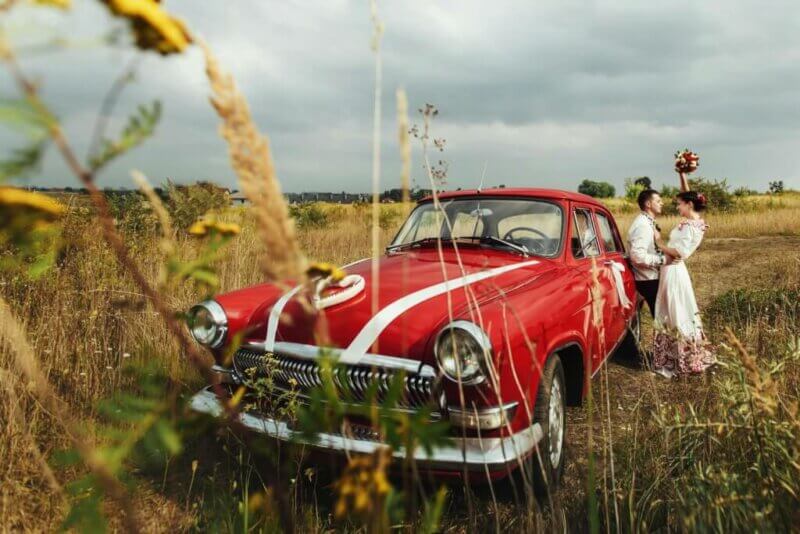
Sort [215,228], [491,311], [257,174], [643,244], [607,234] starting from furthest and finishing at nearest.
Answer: [643,244] → [607,234] → [491,311] → [215,228] → [257,174]

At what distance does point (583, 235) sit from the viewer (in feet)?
14.8

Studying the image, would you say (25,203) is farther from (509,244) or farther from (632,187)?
(632,187)

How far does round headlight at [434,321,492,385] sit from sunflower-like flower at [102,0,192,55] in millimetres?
1815

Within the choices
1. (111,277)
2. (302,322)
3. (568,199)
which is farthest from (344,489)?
(111,277)

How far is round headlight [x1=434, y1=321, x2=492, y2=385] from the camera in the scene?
7.86 feet

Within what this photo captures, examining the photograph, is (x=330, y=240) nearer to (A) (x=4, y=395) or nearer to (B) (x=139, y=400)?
(A) (x=4, y=395)

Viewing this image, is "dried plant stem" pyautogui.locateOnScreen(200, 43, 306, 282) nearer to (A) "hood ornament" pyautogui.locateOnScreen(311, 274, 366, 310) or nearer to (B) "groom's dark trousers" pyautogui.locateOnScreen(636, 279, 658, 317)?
(A) "hood ornament" pyautogui.locateOnScreen(311, 274, 366, 310)

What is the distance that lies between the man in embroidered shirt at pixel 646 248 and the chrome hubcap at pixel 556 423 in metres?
2.99

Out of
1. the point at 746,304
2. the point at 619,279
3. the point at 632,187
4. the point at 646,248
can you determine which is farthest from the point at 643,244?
the point at 632,187

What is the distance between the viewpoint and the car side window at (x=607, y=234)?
5.11 m

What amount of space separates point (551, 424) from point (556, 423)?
8 centimetres

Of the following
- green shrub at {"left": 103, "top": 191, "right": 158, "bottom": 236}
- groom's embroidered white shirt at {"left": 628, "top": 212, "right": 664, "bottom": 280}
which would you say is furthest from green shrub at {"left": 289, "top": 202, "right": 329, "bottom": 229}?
groom's embroidered white shirt at {"left": 628, "top": 212, "right": 664, "bottom": 280}

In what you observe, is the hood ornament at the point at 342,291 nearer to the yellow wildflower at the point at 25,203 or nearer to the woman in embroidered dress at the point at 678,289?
the yellow wildflower at the point at 25,203

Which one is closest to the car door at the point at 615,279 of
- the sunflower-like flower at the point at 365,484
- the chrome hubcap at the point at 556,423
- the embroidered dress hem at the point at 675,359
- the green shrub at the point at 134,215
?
the embroidered dress hem at the point at 675,359
